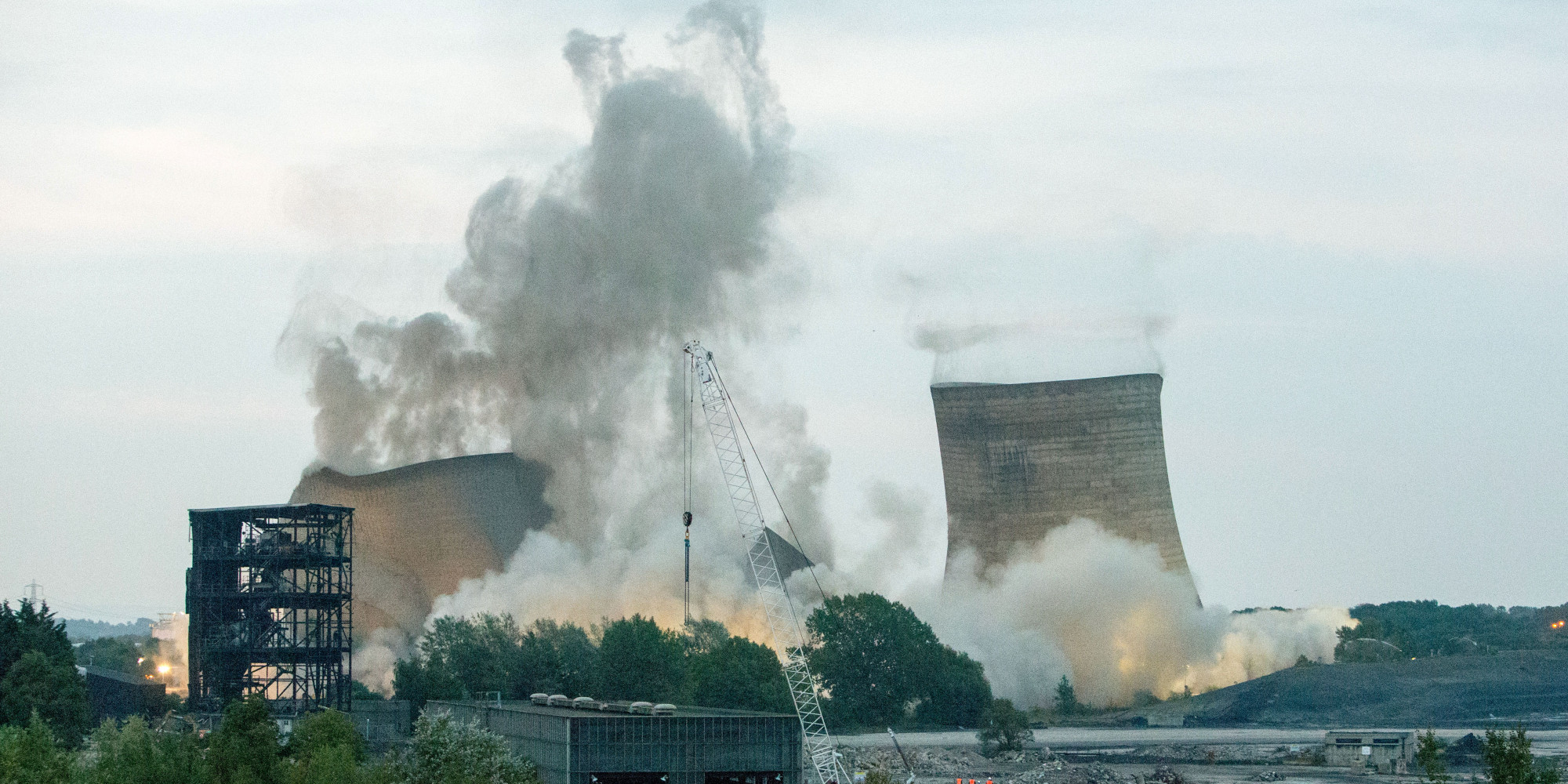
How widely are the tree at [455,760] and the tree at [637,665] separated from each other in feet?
104

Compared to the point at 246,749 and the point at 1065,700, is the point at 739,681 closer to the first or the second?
the point at 1065,700

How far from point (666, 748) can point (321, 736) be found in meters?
10.3

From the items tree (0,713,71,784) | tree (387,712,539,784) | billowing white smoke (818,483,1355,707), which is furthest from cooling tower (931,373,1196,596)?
tree (0,713,71,784)

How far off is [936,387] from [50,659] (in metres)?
53.6

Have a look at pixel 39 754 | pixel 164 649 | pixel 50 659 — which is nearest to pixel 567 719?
pixel 39 754

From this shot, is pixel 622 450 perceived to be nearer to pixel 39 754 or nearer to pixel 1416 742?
pixel 1416 742

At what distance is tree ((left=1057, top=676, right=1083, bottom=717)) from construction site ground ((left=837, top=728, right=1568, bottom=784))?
20.0ft

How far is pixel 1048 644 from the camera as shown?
109250mm

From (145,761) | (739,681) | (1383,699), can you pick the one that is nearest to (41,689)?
(145,761)

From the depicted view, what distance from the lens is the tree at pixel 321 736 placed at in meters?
55.3

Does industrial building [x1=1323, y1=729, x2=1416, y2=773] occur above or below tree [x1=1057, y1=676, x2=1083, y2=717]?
below

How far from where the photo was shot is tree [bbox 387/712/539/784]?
52.6 meters

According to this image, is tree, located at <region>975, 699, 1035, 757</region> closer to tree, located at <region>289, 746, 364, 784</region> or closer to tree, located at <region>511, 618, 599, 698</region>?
tree, located at <region>511, 618, 599, 698</region>

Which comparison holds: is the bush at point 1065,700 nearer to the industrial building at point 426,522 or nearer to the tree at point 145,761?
the industrial building at point 426,522
